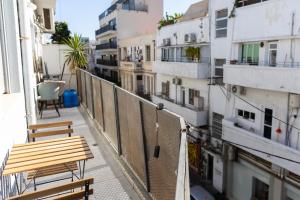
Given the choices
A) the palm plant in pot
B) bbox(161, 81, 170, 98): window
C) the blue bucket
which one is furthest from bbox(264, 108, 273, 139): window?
bbox(161, 81, 170, 98): window

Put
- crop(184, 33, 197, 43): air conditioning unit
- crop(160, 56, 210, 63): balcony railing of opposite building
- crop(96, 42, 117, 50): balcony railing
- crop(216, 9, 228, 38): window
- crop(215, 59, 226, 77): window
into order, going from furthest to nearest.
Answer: crop(96, 42, 117, 50): balcony railing < crop(184, 33, 197, 43): air conditioning unit < crop(160, 56, 210, 63): balcony railing of opposite building < crop(215, 59, 226, 77): window < crop(216, 9, 228, 38): window

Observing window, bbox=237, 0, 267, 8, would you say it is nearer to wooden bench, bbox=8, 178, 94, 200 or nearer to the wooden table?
the wooden table

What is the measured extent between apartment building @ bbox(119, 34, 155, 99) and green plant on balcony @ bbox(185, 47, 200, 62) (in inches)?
255

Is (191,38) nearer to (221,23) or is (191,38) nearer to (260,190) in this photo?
(221,23)

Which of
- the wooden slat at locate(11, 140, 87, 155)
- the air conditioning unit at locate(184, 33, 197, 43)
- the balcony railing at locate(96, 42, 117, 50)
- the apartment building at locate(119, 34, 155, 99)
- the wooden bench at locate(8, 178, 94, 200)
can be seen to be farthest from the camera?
the balcony railing at locate(96, 42, 117, 50)

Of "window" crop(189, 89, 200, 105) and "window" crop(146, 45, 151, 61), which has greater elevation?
"window" crop(146, 45, 151, 61)

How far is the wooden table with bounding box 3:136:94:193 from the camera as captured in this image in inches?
109

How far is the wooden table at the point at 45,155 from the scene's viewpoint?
2.77m

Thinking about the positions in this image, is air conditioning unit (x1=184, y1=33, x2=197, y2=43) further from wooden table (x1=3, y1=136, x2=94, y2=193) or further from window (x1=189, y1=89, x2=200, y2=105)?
wooden table (x1=3, y1=136, x2=94, y2=193)

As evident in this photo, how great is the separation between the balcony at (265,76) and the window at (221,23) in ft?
A: 8.42

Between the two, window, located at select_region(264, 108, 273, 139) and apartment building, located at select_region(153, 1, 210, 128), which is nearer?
window, located at select_region(264, 108, 273, 139)

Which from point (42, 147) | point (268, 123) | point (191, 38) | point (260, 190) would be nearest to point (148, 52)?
point (191, 38)

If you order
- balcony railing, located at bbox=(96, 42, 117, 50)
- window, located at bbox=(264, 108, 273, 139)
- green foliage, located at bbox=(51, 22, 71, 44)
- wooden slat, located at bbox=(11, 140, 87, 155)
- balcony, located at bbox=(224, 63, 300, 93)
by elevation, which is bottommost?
window, located at bbox=(264, 108, 273, 139)

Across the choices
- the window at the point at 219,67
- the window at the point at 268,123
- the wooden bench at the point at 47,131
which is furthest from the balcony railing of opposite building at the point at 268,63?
the wooden bench at the point at 47,131
